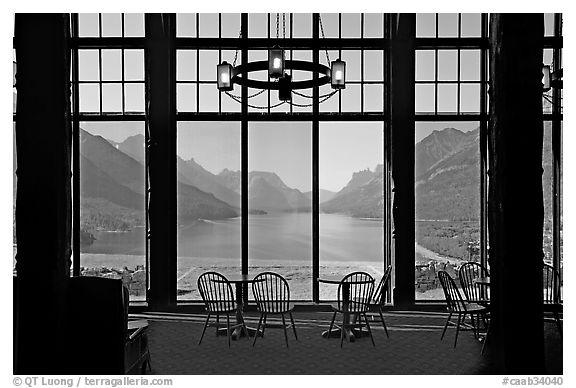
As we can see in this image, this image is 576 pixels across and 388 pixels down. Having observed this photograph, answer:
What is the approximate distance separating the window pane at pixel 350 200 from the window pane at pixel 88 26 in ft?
12.0

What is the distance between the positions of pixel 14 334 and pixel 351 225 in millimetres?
5806

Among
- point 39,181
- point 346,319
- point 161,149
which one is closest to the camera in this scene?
point 39,181

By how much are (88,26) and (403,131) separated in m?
4.92

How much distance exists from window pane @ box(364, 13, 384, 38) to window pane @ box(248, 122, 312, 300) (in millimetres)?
1662

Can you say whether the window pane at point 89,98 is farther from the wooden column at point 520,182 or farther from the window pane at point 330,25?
the wooden column at point 520,182

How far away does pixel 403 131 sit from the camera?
8930 millimetres

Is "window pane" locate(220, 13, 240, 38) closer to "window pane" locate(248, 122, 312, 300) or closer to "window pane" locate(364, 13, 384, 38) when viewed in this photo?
"window pane" locate(248, 122, 312, 300)

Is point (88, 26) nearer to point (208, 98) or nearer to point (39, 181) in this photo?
point (208, 98)

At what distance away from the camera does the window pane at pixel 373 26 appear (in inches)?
360

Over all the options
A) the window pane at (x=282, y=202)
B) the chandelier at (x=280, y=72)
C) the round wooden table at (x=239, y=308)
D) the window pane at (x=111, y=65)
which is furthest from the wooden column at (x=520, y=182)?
the window pane at (x=111, y=65)

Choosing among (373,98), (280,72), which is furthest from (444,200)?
(280,72)

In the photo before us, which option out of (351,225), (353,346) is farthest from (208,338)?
(351,225)

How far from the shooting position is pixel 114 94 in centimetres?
906
